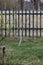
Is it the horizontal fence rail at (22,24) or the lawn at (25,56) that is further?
the horizontal fence rail at (22,24)

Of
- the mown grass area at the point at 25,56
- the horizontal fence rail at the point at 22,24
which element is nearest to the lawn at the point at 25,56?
the mown grass area at the point at 25,56

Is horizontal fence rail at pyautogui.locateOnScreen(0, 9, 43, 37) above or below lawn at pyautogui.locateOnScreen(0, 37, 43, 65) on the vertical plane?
above

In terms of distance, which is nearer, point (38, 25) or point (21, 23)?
point (21, 23)

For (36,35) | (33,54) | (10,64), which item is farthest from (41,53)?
(36,35)

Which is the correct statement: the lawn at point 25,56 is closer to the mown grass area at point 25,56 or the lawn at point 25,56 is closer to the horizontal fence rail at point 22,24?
the mown grass area at point 25,56

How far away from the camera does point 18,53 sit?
7707mm

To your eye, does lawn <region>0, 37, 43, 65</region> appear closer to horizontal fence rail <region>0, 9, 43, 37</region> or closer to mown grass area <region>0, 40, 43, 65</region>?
mown grass area <region>0, 40, 43, 65</region>

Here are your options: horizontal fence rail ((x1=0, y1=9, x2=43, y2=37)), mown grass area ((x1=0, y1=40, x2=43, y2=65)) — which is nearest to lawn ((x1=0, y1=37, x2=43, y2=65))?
mown grass area ((x1=0, y1=40, x2=43, y2=65))

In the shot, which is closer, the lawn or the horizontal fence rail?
the lawn

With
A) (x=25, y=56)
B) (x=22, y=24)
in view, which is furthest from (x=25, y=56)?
(x=22, y=24)

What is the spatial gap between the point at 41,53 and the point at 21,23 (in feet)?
15.4

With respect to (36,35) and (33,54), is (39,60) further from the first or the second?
(36,35)

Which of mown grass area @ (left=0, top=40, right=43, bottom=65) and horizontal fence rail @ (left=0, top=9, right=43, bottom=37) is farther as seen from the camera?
horizontal fence rail @ (left=0, top=9, right=43, bottom=37)

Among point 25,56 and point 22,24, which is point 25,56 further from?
point 22,24
